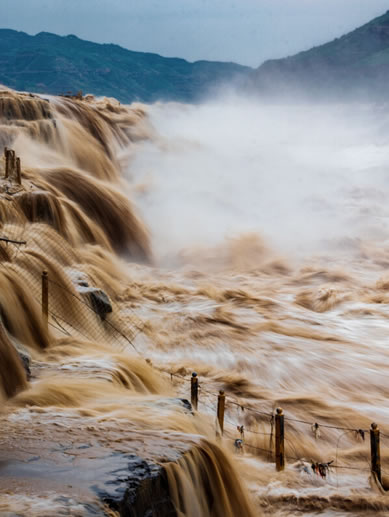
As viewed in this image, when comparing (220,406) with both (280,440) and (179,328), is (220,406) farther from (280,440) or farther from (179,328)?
(179,328)

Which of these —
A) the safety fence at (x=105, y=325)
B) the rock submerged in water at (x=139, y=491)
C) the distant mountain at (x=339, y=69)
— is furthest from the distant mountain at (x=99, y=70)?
the rock submerged in water at (x=139, y=491)

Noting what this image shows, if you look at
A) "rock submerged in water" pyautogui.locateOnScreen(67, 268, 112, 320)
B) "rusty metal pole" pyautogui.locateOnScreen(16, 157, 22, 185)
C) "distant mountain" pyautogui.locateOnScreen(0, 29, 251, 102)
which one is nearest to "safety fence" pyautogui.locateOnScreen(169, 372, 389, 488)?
"rock submerged in water" pyautogui.locateOnScreen(67, 268, 112, 320)

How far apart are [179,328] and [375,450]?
5470mm

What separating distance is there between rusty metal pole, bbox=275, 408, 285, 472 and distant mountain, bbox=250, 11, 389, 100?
85706 mm

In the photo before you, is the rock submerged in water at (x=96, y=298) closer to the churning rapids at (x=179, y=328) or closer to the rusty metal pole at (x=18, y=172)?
the churning rapids at (x=179, y=328)

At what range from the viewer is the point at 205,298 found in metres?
14.1

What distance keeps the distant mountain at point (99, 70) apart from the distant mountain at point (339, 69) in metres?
36.4

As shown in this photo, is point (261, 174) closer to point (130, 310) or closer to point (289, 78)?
point (130, 310)

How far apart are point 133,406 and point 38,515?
2.45 meters

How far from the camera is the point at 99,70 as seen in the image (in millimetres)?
153125

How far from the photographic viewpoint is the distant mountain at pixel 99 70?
445ft

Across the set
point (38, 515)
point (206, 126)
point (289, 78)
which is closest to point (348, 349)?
point (38, 515)

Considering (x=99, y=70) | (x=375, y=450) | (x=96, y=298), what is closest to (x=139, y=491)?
(x=375, y=450)

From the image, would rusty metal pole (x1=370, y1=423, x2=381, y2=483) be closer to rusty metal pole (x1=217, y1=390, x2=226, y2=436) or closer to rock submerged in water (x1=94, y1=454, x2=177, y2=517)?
rusty metal pole (x1=217, y1=390, x2=226, y2=436)
